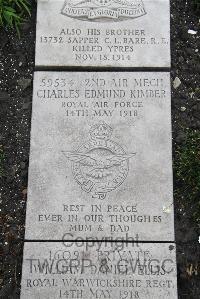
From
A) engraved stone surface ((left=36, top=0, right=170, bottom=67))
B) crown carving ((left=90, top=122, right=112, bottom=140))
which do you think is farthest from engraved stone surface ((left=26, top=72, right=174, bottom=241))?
engraved stone surface ((left=36, top=0, right=170, bottom=67))

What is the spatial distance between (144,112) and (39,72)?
3.43 ft

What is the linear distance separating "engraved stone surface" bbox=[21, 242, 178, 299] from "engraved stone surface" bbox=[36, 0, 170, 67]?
1701mm

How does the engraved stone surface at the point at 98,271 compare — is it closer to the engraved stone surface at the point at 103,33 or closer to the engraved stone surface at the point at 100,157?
the engraved stone surface at the point at 100,157

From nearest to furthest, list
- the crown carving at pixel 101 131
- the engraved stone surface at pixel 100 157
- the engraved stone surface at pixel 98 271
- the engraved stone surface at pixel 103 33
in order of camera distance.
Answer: the engraved stone surface at pixel 98 271 → the engraved stone surface at pixel 100 157 → the crown carving at pixel 101 131 → the engraved stone surface at pixel 103 33

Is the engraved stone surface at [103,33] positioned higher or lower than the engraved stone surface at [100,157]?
higher

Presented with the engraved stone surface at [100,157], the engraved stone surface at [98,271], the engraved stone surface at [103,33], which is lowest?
the engraved stone surface at [98,271]

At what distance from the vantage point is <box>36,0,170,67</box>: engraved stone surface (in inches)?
189

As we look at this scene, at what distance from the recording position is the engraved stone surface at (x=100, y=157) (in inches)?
169

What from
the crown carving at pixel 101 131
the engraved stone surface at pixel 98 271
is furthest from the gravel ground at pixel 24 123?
the crown carving at pixel 101 131

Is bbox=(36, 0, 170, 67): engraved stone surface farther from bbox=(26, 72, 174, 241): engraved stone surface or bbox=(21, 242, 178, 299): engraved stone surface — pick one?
bbox=(21, 242, 178, 299): engraved stone surface

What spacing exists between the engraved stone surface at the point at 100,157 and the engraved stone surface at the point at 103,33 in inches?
6.3

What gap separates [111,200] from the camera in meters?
4.35

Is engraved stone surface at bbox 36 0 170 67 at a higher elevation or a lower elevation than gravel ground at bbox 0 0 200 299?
higher

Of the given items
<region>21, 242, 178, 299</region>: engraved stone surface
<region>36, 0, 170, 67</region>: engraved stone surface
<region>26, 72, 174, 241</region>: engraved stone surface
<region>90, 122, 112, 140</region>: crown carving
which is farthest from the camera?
<region>36, 0, 170, 67</region>: engraved stone surface
